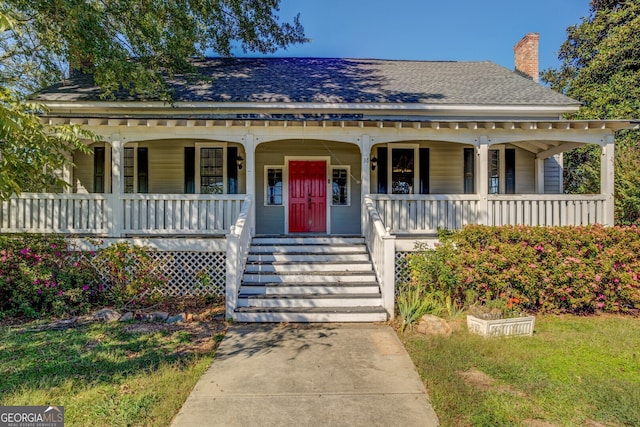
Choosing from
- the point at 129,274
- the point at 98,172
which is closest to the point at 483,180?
the point at 129,274

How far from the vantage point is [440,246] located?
7477 millimetres

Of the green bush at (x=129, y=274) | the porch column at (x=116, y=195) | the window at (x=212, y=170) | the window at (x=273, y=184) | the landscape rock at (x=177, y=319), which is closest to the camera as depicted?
the landscape rock at (x=177, y=319)

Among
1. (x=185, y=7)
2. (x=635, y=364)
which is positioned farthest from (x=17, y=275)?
(x=635, y=364)

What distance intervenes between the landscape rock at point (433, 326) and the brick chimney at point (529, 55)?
11819 mm

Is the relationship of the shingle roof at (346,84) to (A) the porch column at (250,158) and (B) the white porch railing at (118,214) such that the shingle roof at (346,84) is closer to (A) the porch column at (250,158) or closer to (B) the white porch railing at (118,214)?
(A) the porch column at (250,158)

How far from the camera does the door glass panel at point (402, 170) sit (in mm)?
11086

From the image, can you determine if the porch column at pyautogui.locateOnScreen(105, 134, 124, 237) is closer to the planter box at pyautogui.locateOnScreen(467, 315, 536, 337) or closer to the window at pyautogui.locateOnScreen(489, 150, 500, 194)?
the planter box at pyautogui.locateOnScreen(467, 315, 536, 337)

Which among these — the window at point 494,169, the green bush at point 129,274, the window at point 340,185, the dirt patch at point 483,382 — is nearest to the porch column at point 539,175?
the window at point 494,169

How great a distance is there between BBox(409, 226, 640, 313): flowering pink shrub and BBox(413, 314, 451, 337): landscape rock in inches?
47.5

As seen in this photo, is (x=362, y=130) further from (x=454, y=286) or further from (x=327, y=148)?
(x=454, y=286)

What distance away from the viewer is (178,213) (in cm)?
813

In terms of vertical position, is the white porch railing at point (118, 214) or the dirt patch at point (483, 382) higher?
the white porch railing at point (118, 214)

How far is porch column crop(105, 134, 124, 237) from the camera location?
8.05 metres

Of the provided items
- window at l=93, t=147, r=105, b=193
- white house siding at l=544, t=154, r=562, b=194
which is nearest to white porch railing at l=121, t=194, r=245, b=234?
window at l=93, t=147, r=105, b=193
